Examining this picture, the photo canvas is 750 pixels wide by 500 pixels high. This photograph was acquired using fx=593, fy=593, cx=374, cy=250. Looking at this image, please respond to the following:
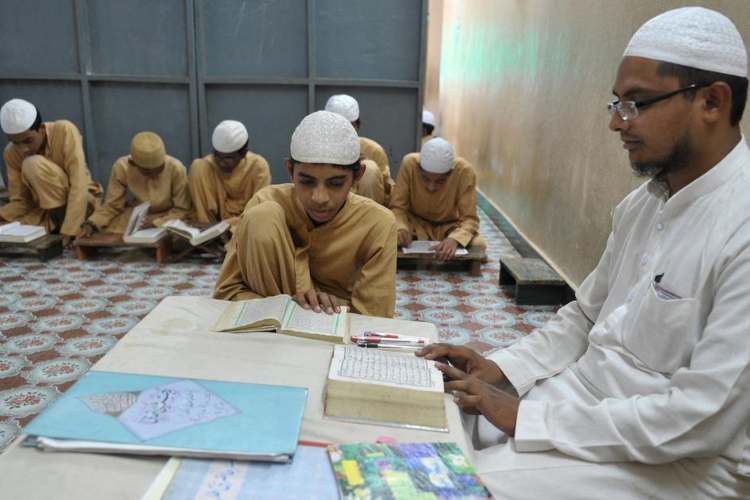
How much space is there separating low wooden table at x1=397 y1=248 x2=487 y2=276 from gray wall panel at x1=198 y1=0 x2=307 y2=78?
8.09 ft

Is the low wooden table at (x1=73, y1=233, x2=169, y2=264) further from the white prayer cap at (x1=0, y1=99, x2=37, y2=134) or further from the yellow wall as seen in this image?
the yellow wall

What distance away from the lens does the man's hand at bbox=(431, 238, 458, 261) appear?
16.2ft

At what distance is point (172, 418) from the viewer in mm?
1175

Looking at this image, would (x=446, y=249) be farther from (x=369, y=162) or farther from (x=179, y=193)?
(x=179, y=193)

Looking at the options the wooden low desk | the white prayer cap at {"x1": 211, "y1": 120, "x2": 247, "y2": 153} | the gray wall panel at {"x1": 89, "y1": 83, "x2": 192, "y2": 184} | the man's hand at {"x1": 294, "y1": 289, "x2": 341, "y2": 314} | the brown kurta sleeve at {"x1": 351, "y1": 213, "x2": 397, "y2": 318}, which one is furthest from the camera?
the gray wall panel at {"x1": 89, "y1": 83, "x2": 192, "y2": 184}

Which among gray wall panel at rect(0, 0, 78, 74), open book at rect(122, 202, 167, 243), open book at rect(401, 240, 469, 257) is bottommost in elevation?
open book at rect(401, 240, 469, 257)

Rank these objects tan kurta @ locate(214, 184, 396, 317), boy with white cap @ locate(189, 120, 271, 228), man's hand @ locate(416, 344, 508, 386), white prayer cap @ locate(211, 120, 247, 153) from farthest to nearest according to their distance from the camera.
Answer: boy with white cap @ locate(189, 120, 271, 228) → white prayer cap @ locate(211, 120, 247, 153) → tan kurta @ locate(214, 184, 396, 317) → man's hand @ locate(416, 344, 508, 386)

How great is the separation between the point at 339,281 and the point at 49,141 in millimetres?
4131

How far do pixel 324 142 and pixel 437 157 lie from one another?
2946mm

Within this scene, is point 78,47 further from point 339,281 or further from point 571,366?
point 571,366

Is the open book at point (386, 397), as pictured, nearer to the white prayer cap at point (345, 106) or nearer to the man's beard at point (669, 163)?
the man's beard at point (669, 163)

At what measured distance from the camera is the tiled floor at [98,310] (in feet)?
9.93

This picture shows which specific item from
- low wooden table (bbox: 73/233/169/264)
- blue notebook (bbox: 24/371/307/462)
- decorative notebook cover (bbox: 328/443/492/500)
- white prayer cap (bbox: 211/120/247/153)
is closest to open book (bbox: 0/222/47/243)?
low wooden table (bbox: 73/233/169/264)

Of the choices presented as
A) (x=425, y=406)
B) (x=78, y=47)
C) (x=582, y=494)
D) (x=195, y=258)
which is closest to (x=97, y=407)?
(x=425, y=406)
